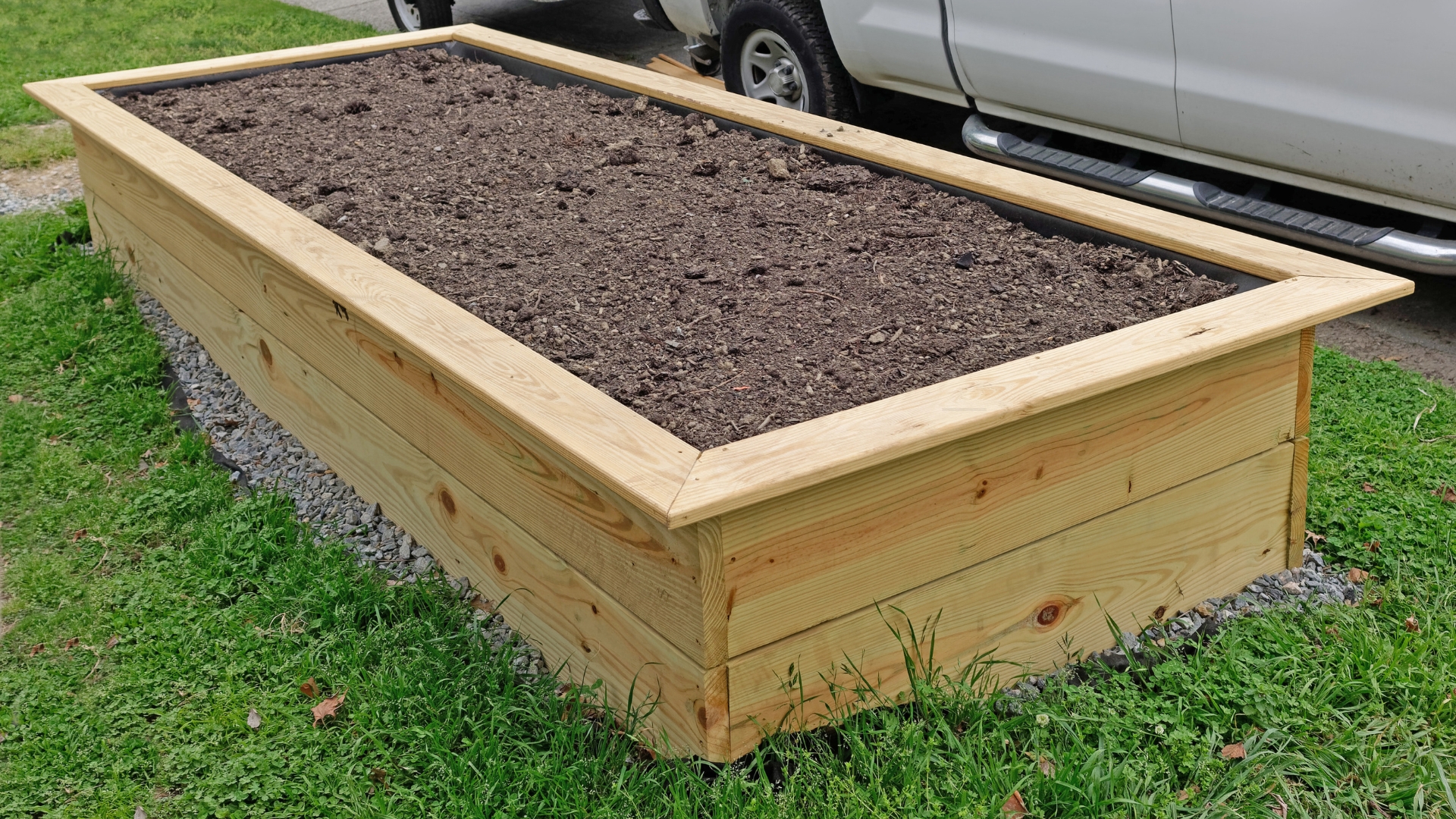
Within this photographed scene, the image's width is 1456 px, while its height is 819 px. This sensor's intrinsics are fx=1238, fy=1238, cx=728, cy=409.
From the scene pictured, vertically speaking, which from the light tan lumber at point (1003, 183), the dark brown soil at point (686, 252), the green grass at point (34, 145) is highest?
the light tan lumber at point (1003, 183)

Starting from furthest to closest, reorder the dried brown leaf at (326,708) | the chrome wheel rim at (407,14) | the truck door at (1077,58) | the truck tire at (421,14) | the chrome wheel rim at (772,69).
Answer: the chrome wheel rim at (407,14) < the truck tire at (421,14) < the chrome wheel rim at (772,69) < the truck door at (1077,58) < the dried brown leaf at (326,708)

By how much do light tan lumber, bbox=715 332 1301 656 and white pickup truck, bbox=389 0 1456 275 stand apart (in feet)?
5.73

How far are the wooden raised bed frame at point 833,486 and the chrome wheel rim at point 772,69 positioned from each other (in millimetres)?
2936

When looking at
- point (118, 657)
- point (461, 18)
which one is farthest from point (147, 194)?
point (461, 18)

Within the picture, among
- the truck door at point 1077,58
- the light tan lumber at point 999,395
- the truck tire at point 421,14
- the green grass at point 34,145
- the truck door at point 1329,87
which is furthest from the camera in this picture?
the truck tire at point 421,14

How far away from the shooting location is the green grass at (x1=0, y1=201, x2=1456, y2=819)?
2371 mm

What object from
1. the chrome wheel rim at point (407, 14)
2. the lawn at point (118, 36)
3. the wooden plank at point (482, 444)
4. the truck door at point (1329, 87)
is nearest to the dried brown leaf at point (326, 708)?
the wooden plank at point (482, 444)

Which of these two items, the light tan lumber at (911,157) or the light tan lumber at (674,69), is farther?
the light tan lumber at (674,69)

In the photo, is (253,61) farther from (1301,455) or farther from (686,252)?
(1301,455)

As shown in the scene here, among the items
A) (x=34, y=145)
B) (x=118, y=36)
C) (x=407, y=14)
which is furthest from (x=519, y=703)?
(x=118, y=36)

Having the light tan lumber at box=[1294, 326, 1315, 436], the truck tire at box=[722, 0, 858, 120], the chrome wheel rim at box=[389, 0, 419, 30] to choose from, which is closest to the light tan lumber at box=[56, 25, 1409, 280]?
the light tan lumber at box=[1294, 326, 1315, 436]

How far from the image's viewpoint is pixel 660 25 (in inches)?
285

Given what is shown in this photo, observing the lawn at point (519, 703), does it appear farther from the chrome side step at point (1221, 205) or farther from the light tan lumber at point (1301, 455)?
the chrome side step at point (1221, 205)

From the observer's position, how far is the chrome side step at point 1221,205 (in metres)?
4.06
